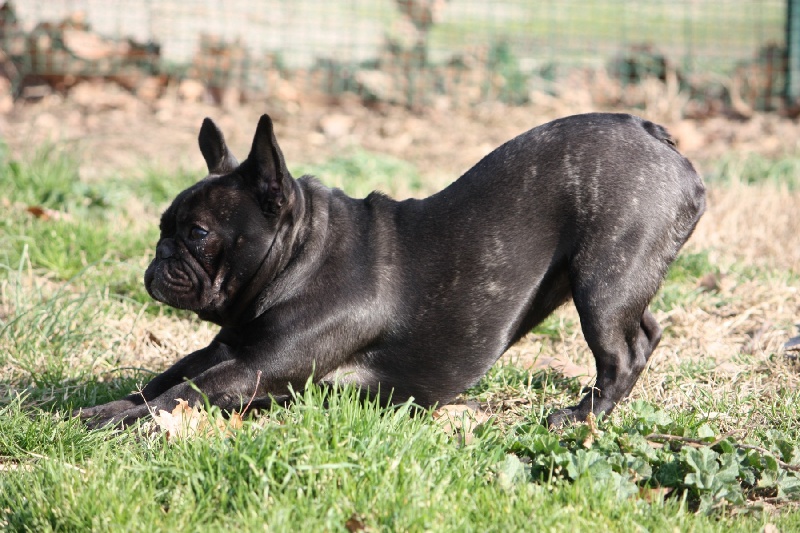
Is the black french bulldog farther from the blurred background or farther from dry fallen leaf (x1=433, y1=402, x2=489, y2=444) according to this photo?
the blurred background

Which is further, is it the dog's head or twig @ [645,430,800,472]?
the dog's head

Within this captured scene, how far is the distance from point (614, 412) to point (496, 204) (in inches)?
39.8

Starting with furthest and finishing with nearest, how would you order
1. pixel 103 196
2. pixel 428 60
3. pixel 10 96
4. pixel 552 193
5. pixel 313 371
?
pixel 428 60, pixel 10 96, pixel 103 196, pixel 552 193, pixel 313 371

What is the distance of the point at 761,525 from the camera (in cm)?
293

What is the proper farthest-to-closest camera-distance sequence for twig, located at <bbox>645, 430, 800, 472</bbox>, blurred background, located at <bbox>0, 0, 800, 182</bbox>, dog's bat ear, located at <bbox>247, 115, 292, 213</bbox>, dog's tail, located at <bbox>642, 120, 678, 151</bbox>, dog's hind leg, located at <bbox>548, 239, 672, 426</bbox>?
1. blurred background, located at <bbox>0, 0, 800, 182</bbox>
2. dog's tail, located at <bbox>642, 120, 678, 151</bbox>
3. dog's hind leg, located at <bbox>548, 239, 672, 426</bbox>
4. dog's bat ear, located at <bbox>247, 115, 292, 213</bbox>
5. twig, located at <bbox>645, 430, 800, 472</bbox>

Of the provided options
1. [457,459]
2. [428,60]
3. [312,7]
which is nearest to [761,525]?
[457,459]

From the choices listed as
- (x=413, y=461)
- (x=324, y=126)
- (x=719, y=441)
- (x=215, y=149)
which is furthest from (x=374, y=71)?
(x=413, y=461)

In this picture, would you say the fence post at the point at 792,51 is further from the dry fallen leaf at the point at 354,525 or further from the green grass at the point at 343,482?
the dry fallen leaf at the point at 354,525

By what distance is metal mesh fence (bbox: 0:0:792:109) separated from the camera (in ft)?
32.1

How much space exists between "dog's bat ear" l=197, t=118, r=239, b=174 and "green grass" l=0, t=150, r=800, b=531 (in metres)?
1.03

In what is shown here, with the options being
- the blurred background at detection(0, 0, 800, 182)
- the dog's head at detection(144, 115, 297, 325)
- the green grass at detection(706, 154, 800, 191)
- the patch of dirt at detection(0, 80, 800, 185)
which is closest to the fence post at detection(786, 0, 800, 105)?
the blurred background at detection(0, 0, 800, 182)

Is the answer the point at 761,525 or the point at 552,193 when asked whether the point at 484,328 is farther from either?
the point at 761,525

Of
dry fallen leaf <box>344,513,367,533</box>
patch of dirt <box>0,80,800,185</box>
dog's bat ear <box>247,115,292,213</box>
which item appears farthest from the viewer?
patch of dirt <box>0,80,800,185</box>

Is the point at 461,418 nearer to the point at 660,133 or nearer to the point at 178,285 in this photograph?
the point at 178,285
